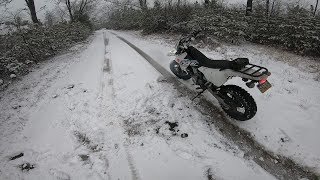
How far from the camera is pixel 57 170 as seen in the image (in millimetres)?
3971

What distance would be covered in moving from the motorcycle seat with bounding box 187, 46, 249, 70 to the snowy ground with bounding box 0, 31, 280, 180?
1087 mm

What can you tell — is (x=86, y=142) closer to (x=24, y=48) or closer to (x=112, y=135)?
(x=112, y=135)

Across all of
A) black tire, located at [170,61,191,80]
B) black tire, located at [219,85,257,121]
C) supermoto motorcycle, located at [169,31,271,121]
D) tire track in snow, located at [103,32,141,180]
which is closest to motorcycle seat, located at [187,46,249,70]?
supermoto motorcycle, located at [169,31,271,121]

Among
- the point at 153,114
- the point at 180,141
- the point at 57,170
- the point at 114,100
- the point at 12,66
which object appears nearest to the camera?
the point at 57,170

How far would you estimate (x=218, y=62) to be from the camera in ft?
16.0

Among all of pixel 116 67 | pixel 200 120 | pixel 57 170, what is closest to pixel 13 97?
pixel 116 67

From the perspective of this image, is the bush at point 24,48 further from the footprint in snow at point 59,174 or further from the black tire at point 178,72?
the footprint in snow at point 59,174

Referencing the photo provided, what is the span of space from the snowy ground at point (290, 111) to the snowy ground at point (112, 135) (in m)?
0.25

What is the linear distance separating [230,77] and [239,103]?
55cm

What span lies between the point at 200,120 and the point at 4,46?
32.0 ft

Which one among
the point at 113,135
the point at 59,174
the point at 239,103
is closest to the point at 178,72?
the point at 239,103

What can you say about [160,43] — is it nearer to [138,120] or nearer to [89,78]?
[89,78]

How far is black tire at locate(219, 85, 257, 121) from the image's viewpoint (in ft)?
14.6

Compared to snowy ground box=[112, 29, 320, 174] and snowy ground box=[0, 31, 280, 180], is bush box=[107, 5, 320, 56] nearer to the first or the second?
snowy ground box=[112, 29, 320, 174]
